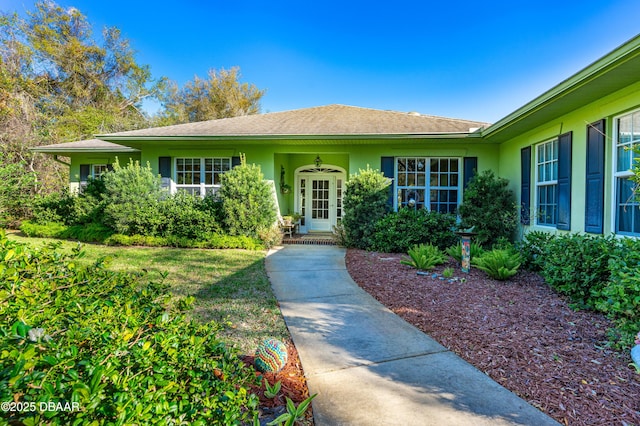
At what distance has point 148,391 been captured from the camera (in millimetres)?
1104

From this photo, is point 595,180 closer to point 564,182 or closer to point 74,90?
point 564,182

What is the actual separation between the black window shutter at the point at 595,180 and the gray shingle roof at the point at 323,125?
327 centimetres

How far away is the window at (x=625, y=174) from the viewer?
457 centimetres

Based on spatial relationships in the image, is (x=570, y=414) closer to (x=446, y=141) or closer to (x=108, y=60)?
(x=446, y=141)

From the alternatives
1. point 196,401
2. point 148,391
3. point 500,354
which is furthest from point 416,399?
point 148,391

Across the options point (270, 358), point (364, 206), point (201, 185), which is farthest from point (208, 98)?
point (270, 358)

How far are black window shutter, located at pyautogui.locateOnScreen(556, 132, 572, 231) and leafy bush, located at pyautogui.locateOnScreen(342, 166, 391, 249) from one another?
3541mm

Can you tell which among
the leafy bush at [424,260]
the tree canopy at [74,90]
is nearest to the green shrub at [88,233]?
the tree canopy at [74,90]

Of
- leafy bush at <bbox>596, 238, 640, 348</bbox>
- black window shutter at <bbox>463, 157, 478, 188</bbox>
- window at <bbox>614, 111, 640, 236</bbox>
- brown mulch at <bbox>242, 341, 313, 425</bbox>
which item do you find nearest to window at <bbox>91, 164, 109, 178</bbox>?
brown mulch at <bbox>242, 341, 313, 425</bbox>

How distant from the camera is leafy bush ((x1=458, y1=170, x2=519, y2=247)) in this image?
7438 mm

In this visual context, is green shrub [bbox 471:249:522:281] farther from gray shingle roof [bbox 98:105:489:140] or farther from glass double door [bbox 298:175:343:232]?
glass double door [bbox 298:175:343:232]

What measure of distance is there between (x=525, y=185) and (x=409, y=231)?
280 centimetres

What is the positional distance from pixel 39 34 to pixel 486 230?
1033 inches

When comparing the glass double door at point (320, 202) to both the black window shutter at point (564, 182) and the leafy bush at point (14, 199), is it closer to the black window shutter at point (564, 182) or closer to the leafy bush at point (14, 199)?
the black window shutter at point (564, 182)
